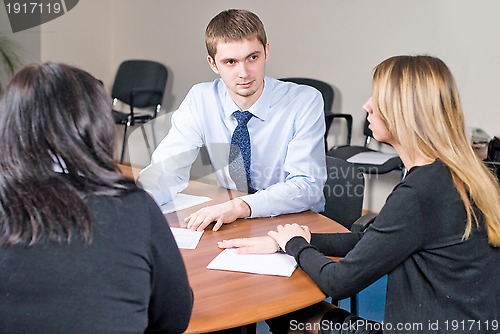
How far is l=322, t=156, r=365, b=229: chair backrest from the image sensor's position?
7.90ft

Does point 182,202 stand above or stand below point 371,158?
above

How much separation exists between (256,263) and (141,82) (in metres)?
4.09

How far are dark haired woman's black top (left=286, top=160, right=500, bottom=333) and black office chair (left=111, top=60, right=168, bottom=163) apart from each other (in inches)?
154

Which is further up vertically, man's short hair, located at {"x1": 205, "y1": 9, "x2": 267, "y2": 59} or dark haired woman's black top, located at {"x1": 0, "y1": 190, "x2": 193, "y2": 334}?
man's short hair, located at {"x1": 205, "y1": 9, "x2": 267, "y2": 59}

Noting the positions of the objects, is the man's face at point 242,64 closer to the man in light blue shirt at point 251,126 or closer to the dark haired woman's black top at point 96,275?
the man in light blue shirt at point 251,126

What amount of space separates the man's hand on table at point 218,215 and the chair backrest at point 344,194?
1.53ft

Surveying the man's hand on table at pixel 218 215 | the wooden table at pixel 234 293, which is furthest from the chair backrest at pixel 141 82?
the wooden table at pixel 234 293

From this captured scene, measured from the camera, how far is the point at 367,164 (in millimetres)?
4016

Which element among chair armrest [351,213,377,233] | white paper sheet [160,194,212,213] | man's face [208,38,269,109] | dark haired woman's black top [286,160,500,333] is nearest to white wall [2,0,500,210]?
chair armrest [351,213,377,233]

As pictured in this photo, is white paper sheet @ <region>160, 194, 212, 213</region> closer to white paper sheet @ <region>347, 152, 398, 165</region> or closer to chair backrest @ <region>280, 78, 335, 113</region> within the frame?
white paper sheet @ <region>347, 152, 398, 165</region>

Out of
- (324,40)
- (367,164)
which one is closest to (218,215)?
(367,164)

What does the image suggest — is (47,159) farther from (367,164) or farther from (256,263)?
(367,164)

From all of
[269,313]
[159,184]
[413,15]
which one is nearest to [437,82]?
[269,313]

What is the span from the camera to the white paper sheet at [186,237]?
185 centimetres
